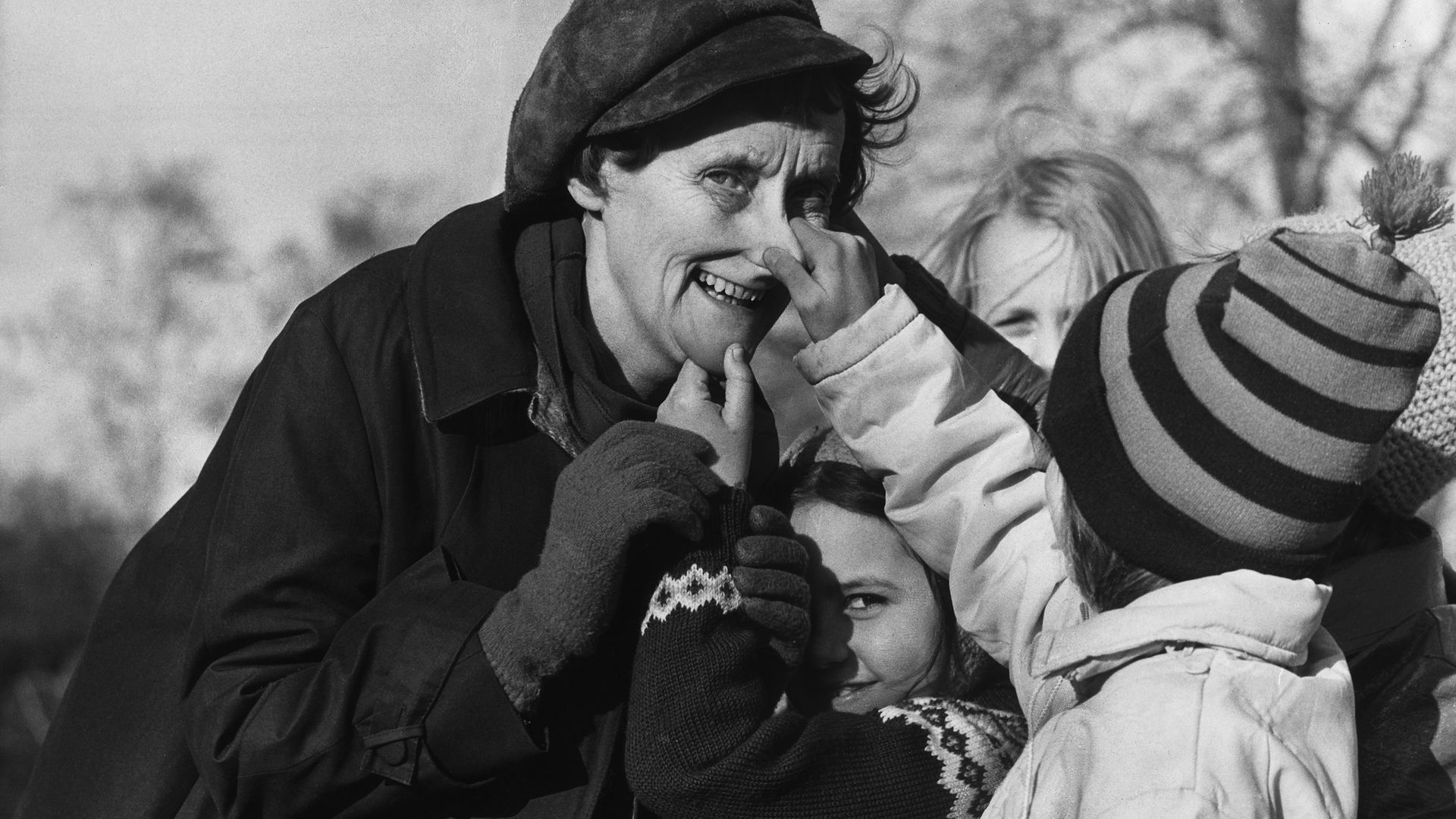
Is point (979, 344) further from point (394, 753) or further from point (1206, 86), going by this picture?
point (1206, 86)

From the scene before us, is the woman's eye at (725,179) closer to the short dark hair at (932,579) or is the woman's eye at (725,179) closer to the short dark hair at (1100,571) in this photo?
the short dark hair at (932,579)

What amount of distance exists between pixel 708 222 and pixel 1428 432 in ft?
3.24

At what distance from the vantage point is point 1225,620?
1487 millimetres

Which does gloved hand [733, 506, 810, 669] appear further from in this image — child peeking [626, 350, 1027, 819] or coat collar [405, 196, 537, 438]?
coat collar [405, 196, 537, 438]

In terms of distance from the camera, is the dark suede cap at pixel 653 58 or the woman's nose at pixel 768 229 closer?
the dark suede cap at pixel 653 58

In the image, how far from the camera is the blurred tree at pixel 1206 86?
5762 mm

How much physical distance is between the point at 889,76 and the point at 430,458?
995mm

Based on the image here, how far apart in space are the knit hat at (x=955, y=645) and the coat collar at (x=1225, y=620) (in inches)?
23.9

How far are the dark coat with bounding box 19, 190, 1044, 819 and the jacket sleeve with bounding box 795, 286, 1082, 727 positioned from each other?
1.22 feet

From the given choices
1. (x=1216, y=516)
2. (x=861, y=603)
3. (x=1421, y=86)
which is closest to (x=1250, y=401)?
(x=1216, y=516)

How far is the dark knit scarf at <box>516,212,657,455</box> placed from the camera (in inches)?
85.1

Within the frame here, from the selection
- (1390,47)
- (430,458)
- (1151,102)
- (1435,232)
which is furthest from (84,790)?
(1390,47)

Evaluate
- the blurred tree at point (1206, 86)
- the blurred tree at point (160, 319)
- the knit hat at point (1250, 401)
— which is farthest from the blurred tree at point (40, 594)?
the knit hat at point (1250, 401)

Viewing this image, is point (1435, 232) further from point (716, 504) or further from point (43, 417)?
point (43, 417)
